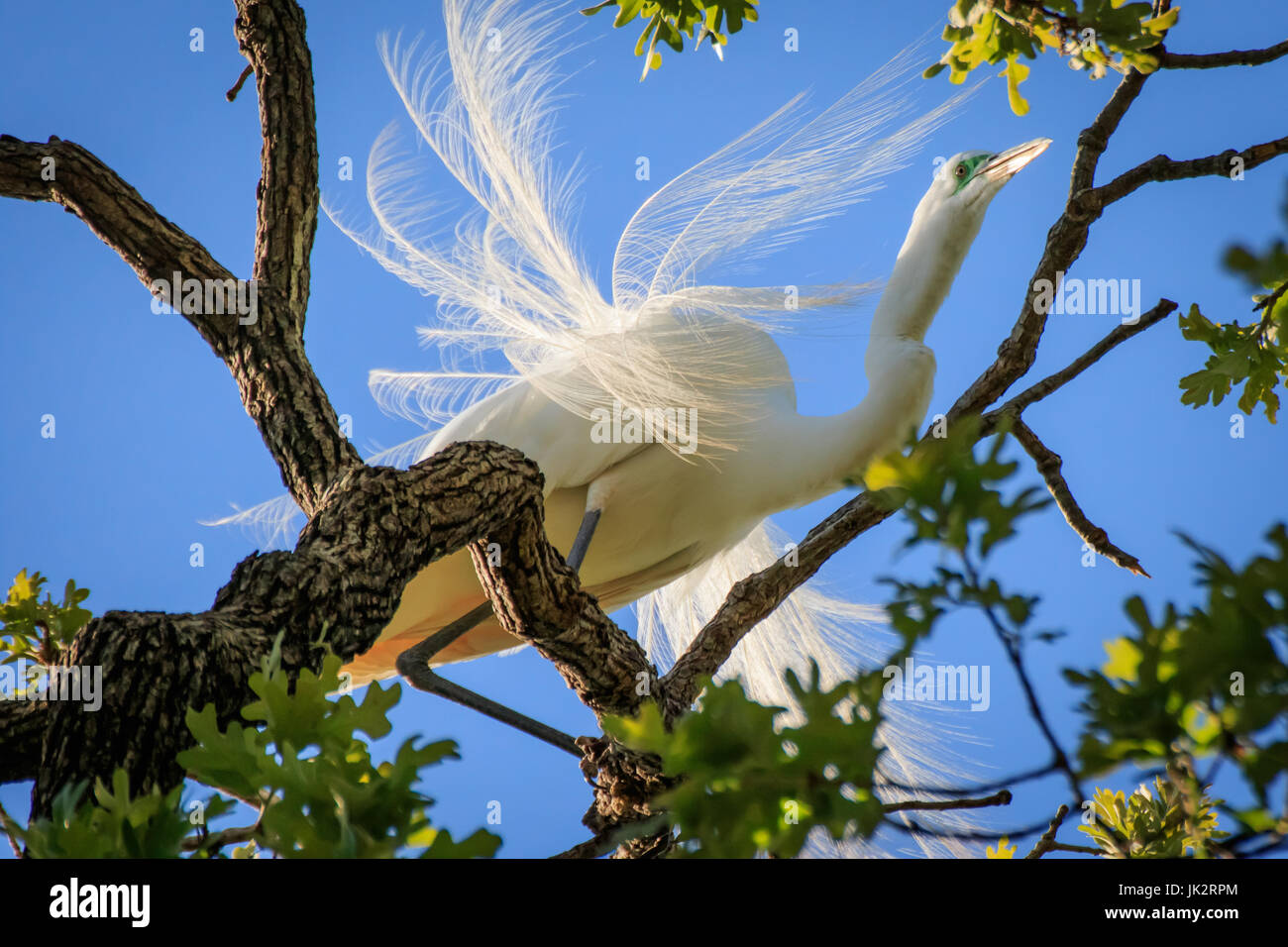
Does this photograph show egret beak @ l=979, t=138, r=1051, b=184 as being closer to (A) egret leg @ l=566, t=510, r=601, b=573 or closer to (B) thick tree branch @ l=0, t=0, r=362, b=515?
(A) egret leg @ l=566, t=510, r=601, b=573

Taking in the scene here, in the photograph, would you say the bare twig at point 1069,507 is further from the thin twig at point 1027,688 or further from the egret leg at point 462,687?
the thin twig at point 1027,688

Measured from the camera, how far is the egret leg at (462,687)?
8.77 feet

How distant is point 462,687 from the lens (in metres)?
2.80

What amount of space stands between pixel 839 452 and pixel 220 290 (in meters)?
1.72

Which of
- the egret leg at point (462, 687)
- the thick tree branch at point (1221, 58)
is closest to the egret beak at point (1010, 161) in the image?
the thick tree branch at point (1221, 58)

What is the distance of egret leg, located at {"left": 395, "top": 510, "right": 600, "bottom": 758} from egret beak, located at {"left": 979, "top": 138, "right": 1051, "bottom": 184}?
5.38 ft

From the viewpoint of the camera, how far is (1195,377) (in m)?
2.25

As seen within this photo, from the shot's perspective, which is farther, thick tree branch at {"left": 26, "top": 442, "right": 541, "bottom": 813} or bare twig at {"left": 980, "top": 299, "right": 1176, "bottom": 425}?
bare twig at {"left": 980, "top": 299, "right": 1176, "bottom": 425}

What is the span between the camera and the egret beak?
10.4 feet

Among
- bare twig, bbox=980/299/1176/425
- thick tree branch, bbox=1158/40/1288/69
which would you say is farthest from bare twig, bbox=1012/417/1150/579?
thick tree branch, bbox=1158/40/1288/69

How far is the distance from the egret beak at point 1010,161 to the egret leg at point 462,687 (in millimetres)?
1639

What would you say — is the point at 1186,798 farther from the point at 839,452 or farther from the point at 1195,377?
the point at 839,452

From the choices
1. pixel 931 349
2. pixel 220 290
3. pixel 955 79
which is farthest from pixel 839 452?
pixel 220 290

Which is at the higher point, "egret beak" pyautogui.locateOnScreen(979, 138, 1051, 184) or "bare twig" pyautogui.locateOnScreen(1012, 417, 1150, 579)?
"egret beak" pyautogui.locateOnScreen(979, 138, 1051, 184)
